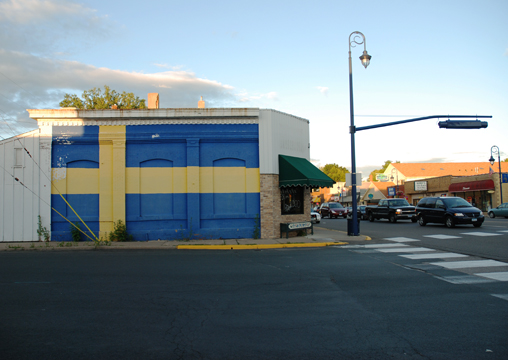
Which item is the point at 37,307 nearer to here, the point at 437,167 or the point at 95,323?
the point at 95,323

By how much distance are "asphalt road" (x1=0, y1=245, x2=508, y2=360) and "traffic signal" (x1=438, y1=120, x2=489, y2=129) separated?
1081 centimetres

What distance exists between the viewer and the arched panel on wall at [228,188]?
17.5 m

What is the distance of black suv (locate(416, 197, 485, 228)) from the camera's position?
20748mm

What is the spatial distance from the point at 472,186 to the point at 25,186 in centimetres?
4885

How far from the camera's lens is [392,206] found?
2894 cm

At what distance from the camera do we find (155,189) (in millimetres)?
17266

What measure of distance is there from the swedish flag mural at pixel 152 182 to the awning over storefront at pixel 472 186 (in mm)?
39173

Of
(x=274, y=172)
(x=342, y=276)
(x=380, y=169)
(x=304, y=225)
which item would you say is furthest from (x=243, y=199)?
(x=380, y=169)

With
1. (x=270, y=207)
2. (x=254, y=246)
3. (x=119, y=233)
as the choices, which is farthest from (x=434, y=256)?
(x=119, y=233)

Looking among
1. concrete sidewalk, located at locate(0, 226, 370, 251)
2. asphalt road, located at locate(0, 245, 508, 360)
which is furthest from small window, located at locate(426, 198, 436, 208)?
asphalt road, located at locate(0, 245, 508, 360)

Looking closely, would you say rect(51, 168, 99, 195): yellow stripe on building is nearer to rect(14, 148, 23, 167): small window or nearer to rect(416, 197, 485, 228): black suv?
rect(14, 148, 23, 167): small window

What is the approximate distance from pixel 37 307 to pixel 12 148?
13343 millimetres

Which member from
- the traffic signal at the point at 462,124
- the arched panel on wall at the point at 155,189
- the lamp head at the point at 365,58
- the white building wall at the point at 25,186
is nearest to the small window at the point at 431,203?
the traffic signal at the point at 462,124

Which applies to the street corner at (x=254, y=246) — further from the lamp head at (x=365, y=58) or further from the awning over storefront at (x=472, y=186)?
the awning over storefront at (x=472, y=186)
